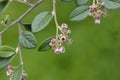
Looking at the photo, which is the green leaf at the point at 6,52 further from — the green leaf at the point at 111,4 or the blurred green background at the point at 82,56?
the blurred green background at the point at 82,56

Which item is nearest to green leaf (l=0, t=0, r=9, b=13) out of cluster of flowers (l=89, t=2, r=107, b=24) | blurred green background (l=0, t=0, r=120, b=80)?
cluster of flowers (l=89, t=2, r=107, b=24)

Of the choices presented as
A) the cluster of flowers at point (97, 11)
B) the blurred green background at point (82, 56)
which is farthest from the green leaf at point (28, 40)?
the blurred green background at point (82, 56)

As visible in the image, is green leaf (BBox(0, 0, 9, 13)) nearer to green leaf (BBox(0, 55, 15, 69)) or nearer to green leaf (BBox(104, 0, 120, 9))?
green leaf (BBox(0, 55, 15, 69))

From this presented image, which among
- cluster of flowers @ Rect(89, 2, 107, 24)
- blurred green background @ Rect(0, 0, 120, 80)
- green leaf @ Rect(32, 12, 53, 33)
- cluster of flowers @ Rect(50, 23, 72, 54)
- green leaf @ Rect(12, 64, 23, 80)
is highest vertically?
cluster of flowers @ Rect(89, 2, 107, 24)

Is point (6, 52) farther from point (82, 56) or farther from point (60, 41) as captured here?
point (82, 56)

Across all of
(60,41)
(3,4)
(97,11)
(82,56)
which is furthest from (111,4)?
(82,56)

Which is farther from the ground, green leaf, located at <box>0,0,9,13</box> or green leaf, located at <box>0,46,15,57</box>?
green leaf, located at <box>0,0,9,13</box>
